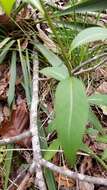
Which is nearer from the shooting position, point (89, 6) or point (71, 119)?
point (71, 119)

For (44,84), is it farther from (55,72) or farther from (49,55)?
(55,72)

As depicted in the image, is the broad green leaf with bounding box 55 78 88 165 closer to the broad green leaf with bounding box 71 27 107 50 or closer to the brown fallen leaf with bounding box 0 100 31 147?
the broad green leaf with bounding box 71 27 107 50

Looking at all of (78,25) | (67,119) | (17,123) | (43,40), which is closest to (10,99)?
(17,123)

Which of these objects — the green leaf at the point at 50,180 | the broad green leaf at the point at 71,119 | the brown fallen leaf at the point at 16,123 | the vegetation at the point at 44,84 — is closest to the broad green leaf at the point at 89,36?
the vegetation at the point at 44,84

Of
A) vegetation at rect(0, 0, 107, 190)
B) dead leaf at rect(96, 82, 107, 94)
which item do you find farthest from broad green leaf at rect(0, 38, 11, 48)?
dead leaf at rect(96, 82, 107, 94)

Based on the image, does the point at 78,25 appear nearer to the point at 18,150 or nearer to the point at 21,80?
the point at 21,80

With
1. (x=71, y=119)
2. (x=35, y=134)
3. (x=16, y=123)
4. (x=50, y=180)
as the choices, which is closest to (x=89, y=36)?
(x=71, y=119)

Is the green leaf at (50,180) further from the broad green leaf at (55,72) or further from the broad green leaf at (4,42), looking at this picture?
the broad green leaf at (4,42)
